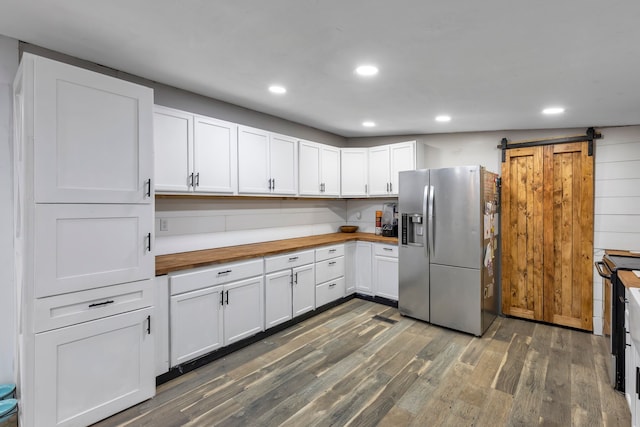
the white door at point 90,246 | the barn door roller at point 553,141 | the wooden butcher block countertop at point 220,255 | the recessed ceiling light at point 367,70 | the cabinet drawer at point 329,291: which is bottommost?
the cabinet drawer at point 329,291

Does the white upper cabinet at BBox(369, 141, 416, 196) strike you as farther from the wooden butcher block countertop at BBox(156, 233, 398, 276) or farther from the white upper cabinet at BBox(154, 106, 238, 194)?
the white upper cabinet at BBox(154, 106, 238, 194)

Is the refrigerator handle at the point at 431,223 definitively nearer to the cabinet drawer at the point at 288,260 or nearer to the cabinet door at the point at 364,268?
the cabinet door at the point at 364,268

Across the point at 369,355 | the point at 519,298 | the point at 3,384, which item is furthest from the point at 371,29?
the point at 519,298

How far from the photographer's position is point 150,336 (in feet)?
7.11

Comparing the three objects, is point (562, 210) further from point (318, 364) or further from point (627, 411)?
point (318, 364)

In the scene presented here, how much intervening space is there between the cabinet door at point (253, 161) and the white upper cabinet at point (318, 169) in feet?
1.89

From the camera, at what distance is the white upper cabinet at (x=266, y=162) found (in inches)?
128

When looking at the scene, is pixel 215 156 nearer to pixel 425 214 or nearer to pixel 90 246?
pixel 90 246

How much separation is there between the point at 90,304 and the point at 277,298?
5.52ft

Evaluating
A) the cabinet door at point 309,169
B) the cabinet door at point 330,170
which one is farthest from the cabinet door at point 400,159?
the cabinet door at point 309,169

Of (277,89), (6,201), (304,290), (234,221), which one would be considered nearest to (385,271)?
(304,290)

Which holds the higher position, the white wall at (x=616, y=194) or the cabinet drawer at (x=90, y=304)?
the white wall at (x=616, y=194)

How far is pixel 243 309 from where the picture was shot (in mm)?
2918

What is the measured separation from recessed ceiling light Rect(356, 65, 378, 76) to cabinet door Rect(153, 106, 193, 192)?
1546 millimetres
